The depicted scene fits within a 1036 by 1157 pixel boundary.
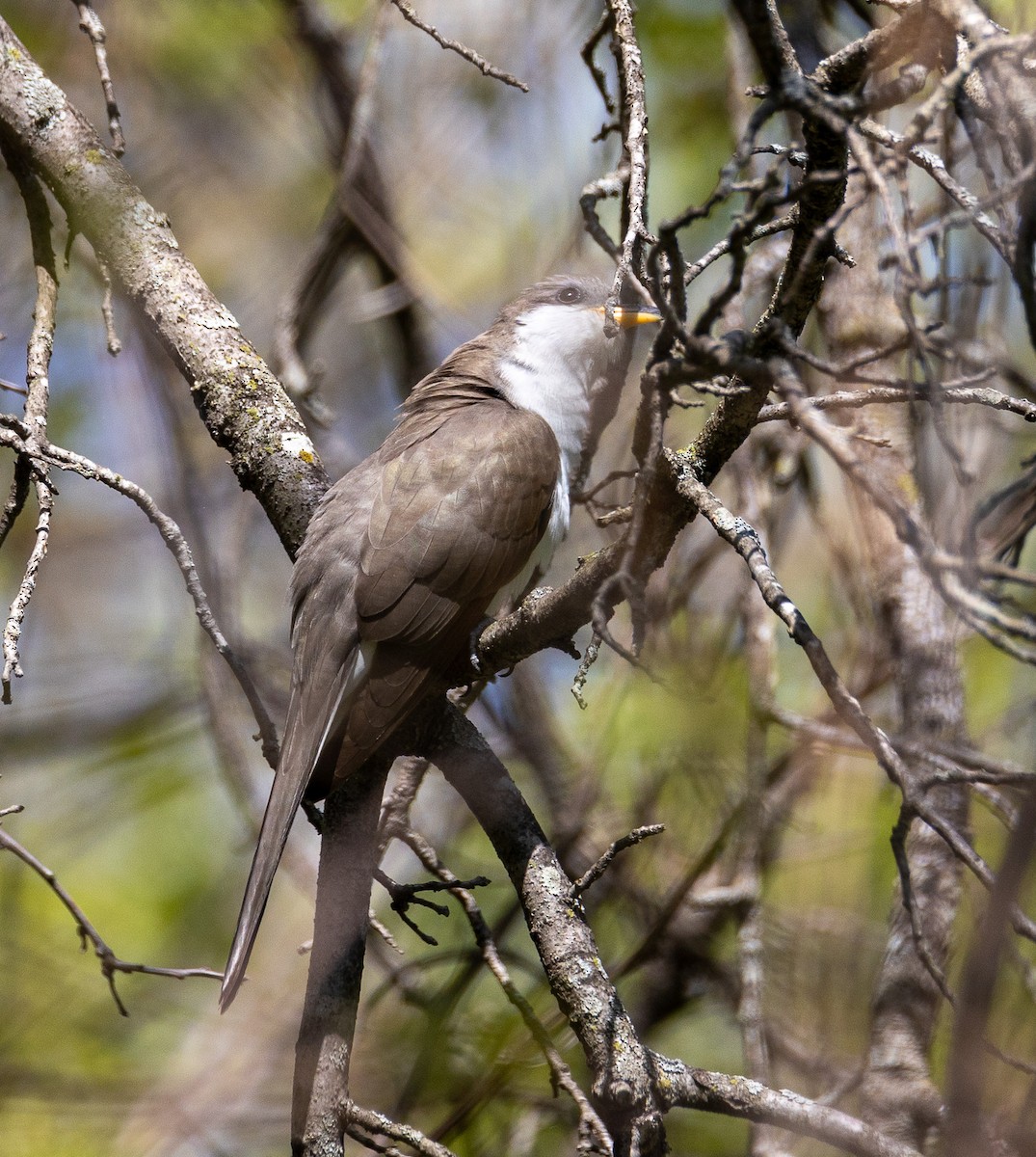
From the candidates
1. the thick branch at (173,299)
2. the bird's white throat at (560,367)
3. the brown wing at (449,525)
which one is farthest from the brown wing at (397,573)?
the bird's white throat at (560,367)

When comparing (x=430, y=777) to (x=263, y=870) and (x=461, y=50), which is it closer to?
(x=263, y=870)

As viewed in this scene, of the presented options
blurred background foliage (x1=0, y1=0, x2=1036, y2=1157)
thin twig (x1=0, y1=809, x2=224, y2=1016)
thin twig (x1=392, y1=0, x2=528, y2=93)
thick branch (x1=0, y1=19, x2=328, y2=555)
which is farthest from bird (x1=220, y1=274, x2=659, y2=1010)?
blurred background foliage (x1=0, y1=0, x2=1036, y2=1157)

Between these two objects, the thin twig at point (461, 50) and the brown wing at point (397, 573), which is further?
the brown wing at point (397, 573)

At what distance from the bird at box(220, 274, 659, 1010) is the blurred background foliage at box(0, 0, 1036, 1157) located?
40.5 inches

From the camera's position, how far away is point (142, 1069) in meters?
4.15

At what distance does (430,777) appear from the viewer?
4977 mm

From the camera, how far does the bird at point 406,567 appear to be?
257 centimetres

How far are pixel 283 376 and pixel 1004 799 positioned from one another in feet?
9.16

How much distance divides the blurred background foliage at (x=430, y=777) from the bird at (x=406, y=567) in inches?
40.5

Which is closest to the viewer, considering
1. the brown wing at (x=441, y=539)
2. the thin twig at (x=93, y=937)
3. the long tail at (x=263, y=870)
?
the long tail at (x=263, y=870)

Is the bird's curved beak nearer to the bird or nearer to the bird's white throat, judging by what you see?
the bird

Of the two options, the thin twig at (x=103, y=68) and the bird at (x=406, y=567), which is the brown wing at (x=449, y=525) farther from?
the thin twig at (x=103, y=68)

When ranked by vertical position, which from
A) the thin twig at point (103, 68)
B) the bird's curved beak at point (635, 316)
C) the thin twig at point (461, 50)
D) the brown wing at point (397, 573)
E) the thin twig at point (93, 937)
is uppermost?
the bird's curved beak at point (635, 316)

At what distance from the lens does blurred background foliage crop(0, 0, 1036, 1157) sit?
356cm
